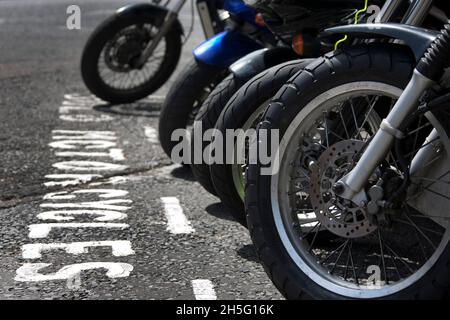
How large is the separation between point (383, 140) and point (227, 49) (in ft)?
8.01

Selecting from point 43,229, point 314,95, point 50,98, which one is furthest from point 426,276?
point 50,98

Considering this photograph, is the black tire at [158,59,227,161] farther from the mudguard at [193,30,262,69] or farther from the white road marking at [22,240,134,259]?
the white road marking at [22,240,134,259]

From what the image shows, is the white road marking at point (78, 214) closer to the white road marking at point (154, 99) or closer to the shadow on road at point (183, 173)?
the shadow on road at point (183, 173)

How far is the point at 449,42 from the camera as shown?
3.46m

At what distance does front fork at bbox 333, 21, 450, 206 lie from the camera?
347 centimetres

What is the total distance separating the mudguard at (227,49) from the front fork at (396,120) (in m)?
2.26

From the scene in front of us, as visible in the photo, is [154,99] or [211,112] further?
[154,99]

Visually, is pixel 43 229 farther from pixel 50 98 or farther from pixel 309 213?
pixel 50 98

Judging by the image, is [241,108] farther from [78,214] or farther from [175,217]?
[78,214]

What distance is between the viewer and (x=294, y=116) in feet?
12.5

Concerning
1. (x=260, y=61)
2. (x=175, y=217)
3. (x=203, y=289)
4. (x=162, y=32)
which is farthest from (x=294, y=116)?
(x=162, y=32)

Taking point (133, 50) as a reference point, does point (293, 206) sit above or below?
above

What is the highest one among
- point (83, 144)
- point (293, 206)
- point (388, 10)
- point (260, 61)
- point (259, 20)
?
point (388, 10)

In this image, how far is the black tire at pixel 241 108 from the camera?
4.75 metres
